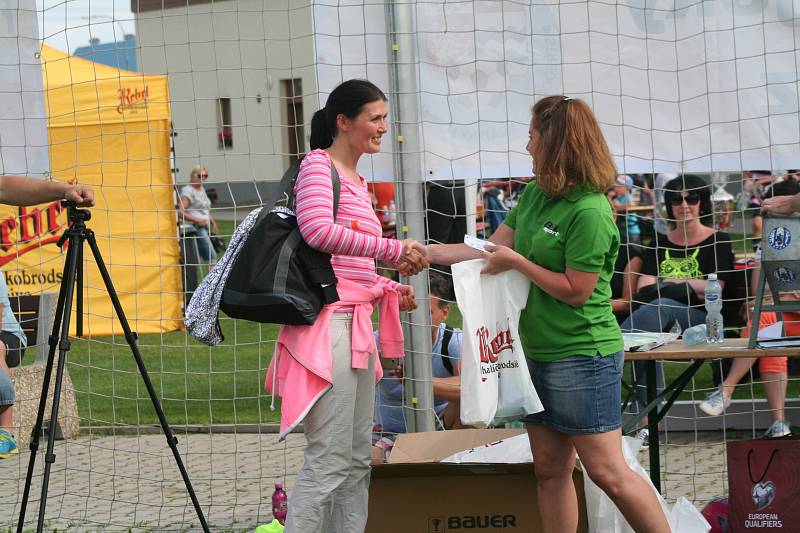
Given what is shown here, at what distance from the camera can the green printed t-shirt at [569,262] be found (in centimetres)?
365

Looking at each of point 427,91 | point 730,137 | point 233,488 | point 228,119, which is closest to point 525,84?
point 427,91

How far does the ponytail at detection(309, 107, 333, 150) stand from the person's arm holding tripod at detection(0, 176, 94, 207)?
91cm

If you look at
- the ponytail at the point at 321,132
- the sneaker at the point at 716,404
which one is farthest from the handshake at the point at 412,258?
the sneaker at the point at 716,404

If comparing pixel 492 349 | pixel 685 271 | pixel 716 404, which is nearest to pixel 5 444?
pixel 492 349

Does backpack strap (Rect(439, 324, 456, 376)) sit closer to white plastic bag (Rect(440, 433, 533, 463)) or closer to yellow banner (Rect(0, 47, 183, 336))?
white plastic bag (Rect(440, 433, 533, 463))

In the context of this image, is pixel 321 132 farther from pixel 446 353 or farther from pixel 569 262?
pixel 446 353

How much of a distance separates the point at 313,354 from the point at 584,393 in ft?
3.07

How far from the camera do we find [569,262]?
366 centimetres

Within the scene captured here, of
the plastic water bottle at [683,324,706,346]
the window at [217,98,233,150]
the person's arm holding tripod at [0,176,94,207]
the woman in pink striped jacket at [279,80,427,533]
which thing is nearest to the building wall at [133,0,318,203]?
the window at [217,98,233,150]

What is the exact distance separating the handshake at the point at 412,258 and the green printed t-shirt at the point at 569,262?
42 centimetres

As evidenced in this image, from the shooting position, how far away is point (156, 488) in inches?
242

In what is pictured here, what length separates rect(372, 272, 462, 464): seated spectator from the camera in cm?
526

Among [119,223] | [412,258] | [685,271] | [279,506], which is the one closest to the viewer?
[412,258]

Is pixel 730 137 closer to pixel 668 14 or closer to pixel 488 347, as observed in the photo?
pixel 668 14
